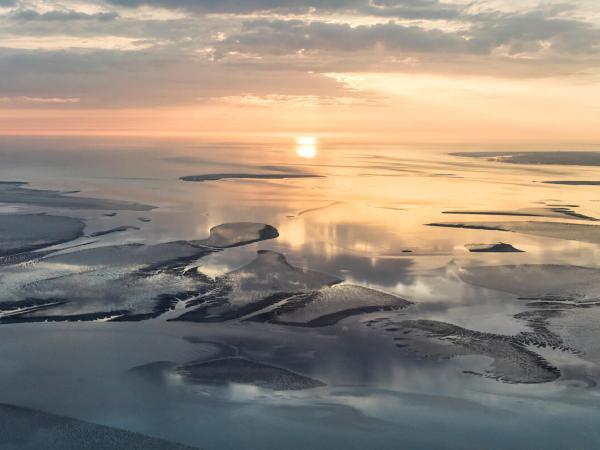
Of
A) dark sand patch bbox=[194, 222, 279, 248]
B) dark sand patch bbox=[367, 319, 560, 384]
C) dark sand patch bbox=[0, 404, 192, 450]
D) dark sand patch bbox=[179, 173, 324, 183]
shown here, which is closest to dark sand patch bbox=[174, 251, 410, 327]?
dark sand patch bbox=[367, 319, 560, 384]

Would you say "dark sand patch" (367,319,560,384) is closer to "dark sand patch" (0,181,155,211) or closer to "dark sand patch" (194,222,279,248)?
"dark sand patch" (194,222,279,248)

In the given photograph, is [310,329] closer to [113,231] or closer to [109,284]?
[109,284]

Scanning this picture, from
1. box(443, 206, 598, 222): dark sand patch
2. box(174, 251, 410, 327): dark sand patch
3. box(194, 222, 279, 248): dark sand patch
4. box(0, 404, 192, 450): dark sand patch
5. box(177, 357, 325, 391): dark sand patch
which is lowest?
box(443, 206, 598, 222): dark sand patch

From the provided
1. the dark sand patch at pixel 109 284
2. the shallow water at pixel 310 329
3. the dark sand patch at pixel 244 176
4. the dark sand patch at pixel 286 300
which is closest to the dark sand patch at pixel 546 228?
the shallow water at pixel 310 329

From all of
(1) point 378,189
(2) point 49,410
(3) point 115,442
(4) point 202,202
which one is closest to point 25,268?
(2) point 49,410

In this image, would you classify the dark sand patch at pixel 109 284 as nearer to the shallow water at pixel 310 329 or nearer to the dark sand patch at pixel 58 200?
the shallow water at pixel 310 329
